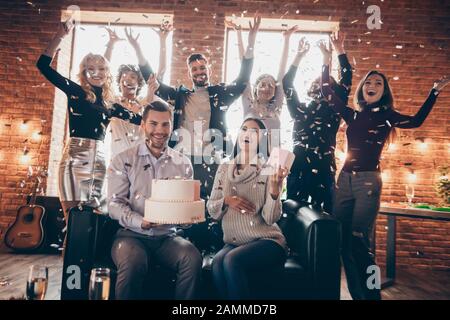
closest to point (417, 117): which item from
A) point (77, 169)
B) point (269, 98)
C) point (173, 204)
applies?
point (269, 98)

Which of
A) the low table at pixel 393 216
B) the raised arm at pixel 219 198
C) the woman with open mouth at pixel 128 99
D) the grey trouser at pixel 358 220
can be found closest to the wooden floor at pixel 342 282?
the low table at pixel 393 216

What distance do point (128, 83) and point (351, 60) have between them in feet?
8.92

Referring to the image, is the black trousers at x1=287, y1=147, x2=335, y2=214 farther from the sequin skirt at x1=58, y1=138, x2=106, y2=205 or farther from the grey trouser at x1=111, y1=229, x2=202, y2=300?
the sequin skirt at x1=58, y1=138, x2=106, y2=205

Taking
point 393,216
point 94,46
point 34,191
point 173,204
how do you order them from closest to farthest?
point 173,204 → point 393,216 → point 34,191 → point 94,46

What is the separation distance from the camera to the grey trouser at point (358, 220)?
2389mm

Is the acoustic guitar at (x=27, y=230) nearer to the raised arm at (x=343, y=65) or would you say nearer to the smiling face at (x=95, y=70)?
the smiling face at (x=95, y=70)

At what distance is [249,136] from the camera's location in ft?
7.34

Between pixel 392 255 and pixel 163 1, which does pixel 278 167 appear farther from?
pixel 163 1

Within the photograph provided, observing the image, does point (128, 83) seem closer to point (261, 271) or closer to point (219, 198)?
point (219, 198)

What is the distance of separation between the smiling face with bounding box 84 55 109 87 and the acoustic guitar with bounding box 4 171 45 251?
1.88 metres

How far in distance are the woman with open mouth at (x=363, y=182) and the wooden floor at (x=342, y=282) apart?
526mm

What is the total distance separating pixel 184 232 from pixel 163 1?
3169 mm

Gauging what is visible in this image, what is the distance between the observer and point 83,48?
15.8 ft
